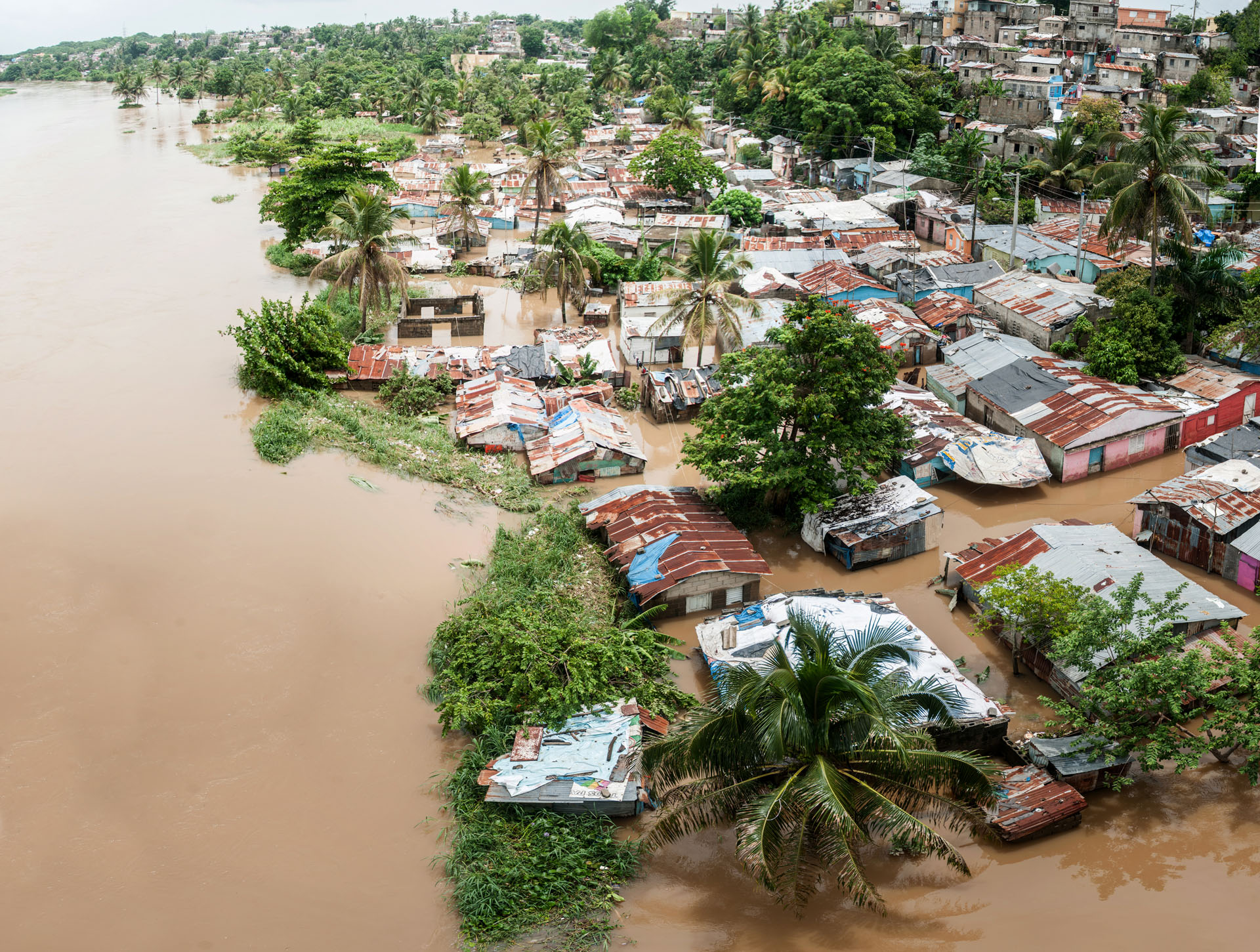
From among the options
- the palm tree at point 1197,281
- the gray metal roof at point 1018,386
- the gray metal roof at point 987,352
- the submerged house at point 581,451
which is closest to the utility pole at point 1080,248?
the palm tree at point 1197,281

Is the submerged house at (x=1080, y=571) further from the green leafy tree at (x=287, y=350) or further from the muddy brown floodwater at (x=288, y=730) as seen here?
the green leafy tree at (x=287, y=350)

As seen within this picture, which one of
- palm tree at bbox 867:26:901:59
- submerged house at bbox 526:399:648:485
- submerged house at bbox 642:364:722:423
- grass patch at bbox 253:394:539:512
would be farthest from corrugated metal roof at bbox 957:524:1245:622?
palm tree at bbox 867:26:901:59

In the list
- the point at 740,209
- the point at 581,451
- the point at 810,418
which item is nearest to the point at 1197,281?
the point at 810,418

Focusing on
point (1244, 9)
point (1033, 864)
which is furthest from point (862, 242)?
point (1244, 9)

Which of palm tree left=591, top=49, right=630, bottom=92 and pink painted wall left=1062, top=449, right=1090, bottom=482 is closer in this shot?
pink painted wall left=1062, top=449, right=1090, bottom=482

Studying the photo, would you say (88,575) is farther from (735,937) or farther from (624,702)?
(735,937)

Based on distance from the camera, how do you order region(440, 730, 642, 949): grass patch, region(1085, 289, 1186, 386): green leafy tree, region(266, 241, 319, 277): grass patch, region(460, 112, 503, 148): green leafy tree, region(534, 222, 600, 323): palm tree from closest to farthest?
region(440, 730, 642, 949): grass patch < region(1085, 289, 1186, 386): green leafy tree < region(534, 222, 600, 323): palm tree < region(266, 241, 319, 277): grass patch < region(460, 112, 503, 148): green leafy tree

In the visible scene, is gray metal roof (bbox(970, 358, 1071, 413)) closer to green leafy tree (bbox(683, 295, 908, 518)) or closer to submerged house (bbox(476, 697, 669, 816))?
green leafy tree (bbox(683, 295, 908, 518))
